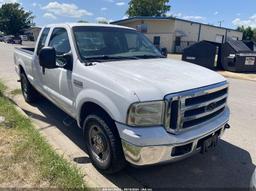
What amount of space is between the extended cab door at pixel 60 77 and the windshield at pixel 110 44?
23cm

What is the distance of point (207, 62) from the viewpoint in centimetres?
1470

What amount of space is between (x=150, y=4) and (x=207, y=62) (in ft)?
167

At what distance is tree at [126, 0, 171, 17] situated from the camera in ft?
204

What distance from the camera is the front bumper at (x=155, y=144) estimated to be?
2.97 meters

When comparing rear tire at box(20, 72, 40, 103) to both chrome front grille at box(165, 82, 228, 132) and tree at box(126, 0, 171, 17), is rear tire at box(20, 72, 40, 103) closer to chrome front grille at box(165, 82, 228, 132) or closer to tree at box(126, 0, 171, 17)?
chrome front grille at box(165, 82, 228, 132)

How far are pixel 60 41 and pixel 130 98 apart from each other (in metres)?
2.31

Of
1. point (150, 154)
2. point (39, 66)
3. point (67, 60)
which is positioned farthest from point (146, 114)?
point (39, 66)

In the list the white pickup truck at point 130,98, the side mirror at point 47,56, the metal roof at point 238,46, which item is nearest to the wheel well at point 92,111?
the white pickup truck at point 130,98

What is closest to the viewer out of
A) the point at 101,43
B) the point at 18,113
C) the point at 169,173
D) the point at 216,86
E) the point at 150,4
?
the point at 216,86

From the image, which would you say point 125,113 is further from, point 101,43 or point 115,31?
point 115,31

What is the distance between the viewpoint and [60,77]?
443 centimetres

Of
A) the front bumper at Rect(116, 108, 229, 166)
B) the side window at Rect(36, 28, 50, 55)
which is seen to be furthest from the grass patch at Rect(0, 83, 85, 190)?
the side window at Rect(36, 28, 50, 55)

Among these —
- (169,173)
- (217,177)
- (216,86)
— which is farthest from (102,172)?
(216,86)

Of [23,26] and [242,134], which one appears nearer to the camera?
[242,134]
